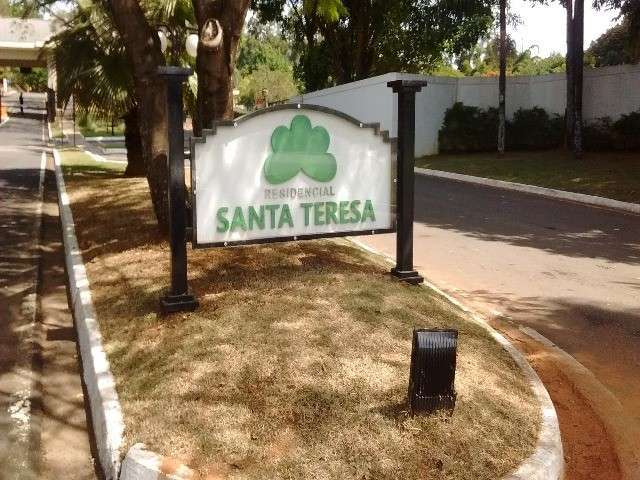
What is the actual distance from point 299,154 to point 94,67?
32.2 feet

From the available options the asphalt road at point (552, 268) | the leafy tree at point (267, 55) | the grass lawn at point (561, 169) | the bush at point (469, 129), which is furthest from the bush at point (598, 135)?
the leafy tree at point (267, 55)

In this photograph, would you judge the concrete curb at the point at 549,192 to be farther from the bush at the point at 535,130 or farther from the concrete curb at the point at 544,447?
the concrete curb at the point at 544,447

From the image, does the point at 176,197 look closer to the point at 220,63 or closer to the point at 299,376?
the point at 299,376

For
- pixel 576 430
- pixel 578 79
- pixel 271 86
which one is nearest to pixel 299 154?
pixel 576 430

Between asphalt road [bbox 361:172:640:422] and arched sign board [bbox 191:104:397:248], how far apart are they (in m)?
1.80

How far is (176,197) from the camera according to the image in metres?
5.69

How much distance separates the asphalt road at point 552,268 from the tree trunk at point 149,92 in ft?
11.3

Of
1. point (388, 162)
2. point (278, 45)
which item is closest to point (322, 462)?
point (388, 162)

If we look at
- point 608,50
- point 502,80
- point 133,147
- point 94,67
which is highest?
point 608,50

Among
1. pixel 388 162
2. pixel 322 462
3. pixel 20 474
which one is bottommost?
pixel 20 474

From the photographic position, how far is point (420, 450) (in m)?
3.84

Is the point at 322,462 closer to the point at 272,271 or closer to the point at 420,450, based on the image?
the point at 420,450

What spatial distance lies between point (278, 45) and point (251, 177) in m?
66.7

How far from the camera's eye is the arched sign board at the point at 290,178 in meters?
5.92
